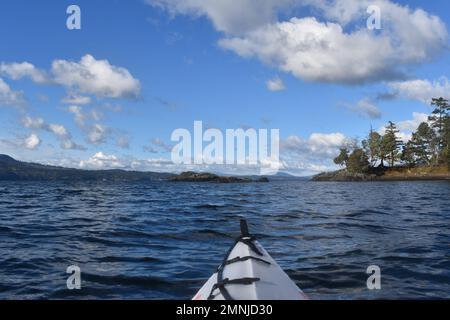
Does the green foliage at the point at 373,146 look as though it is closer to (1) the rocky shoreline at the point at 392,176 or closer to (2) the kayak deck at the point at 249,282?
(1) the rocky shoreline at the point at 392,176

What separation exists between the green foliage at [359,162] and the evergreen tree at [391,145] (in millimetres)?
5968

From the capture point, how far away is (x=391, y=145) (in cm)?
13088

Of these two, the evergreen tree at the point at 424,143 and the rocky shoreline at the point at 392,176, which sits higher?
the evergreen tree at the point at 424,143

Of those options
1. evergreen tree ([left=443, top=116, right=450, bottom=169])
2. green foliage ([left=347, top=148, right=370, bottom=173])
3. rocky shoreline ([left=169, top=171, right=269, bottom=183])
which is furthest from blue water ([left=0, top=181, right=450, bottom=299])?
rocky shoreline ([left=169, top=171, right=269, bottom=183])

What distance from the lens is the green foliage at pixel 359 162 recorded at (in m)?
→ 134

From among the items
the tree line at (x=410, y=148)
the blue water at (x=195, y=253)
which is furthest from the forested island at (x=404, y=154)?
the blue water at (x=195, y=253)

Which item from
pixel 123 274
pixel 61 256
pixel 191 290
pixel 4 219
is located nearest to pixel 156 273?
pixel 123 274

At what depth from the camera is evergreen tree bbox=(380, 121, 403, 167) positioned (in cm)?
13125

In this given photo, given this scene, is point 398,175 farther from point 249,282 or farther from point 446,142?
point 249,282

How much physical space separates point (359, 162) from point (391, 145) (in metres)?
11.5

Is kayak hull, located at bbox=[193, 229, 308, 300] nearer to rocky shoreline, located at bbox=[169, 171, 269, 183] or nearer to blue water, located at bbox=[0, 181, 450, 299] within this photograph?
blue water, located at bbox=[0, 181, 450, 299]
